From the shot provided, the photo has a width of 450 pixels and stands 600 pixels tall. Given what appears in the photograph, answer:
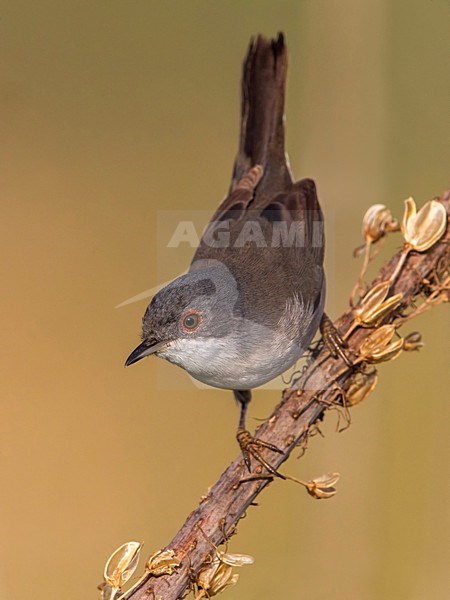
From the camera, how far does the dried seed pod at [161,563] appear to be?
0.90m

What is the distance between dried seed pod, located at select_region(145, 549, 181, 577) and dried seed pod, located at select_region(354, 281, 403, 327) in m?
0.48

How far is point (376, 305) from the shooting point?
1120 millimetres

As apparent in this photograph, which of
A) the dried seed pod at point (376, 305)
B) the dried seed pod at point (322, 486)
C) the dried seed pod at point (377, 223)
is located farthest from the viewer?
the dried seed pod at point (377, 223)

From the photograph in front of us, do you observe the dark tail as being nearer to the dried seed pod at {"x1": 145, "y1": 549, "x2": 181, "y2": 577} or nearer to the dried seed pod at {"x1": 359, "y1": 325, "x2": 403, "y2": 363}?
the dried seed pod at {"x1": 359, "y1": 325, "x2": 403, "y2": 363}

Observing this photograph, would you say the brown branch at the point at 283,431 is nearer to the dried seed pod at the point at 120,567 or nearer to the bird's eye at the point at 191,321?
the dried seed pod at the point at 120,567

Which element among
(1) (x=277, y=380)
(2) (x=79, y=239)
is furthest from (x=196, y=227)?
(1) (x=277, y=380)

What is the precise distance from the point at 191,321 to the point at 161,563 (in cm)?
43

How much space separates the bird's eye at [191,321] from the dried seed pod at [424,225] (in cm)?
38

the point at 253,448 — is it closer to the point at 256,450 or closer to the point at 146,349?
the point at 256,450

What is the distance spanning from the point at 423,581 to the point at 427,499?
191mm

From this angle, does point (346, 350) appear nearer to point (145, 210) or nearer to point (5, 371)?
point (145, 210)

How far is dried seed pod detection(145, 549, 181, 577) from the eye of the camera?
90cm

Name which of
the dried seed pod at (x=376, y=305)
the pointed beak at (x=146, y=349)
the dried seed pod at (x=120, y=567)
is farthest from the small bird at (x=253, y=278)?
the dried seed pod at (x=120, y=567)

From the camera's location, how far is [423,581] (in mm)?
1608
